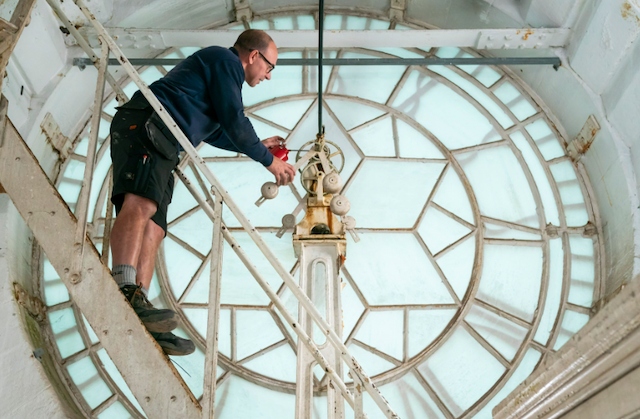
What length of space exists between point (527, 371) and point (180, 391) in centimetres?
339

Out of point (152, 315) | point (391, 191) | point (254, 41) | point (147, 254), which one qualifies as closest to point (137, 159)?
point (147, 254)

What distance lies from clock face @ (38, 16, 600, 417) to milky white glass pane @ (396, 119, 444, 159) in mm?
12

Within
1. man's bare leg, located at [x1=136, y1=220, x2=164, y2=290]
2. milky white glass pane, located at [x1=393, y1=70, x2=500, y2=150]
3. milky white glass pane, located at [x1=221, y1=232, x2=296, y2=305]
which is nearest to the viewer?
man's bare leg, located at [x1=136, y1=220, x2=164, y2=290]

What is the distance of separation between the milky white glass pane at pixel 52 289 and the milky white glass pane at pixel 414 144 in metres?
2.92

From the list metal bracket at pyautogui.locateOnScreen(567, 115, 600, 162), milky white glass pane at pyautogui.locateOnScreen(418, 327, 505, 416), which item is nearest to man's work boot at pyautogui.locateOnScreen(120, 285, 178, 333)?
milky white glass pane at pyautogui.locateOnScreen(418, 327, 505, 416)

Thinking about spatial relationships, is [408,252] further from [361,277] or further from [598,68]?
[598,68]

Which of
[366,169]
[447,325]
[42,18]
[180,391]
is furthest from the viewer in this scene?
[366,169]

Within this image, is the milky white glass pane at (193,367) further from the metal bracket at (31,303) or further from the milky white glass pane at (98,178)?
the milky white glass pane at (98,178)

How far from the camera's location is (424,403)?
5312 mm

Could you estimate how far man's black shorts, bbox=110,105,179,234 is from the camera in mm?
3123

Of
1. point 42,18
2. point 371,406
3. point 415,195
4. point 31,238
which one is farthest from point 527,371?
point 42,18

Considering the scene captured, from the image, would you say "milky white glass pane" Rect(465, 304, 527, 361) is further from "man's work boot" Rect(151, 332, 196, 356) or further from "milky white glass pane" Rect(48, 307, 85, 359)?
"man's work boot" Rect(151, 332, 196, 356)

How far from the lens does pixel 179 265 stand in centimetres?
561

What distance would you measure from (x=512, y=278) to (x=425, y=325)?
782mm
